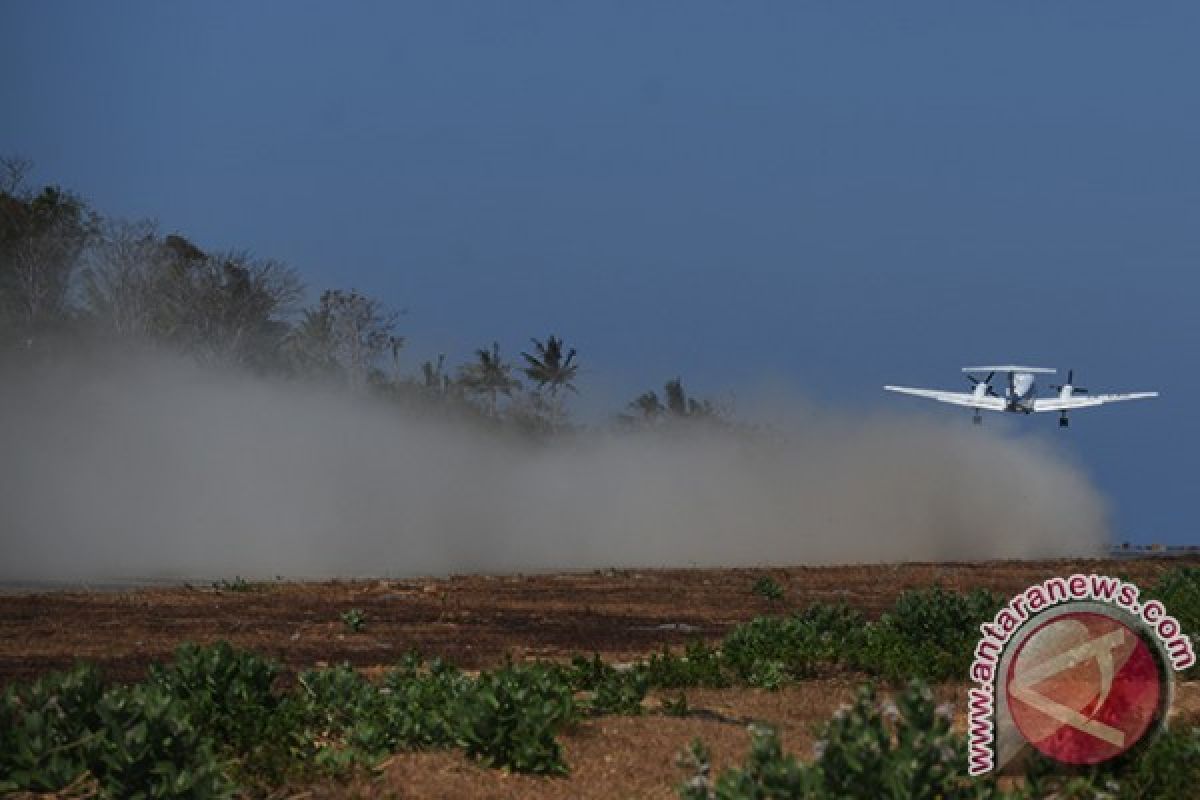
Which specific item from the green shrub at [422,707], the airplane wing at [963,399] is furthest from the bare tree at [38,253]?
the green shrub at [422,707]

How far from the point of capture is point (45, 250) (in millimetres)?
86625

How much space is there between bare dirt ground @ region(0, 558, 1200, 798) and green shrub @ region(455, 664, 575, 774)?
0.51 feet

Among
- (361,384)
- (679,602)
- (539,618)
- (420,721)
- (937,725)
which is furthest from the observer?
(361,384)

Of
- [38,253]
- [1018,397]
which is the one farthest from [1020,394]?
[38,253]

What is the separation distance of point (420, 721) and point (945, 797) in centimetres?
495

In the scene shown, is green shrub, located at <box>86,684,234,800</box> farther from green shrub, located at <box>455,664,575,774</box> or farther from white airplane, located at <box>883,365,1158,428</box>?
white airplane, located at <box>883,365,1158,428</box>

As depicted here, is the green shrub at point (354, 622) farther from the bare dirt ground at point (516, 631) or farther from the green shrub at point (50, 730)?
the green shrub at point (50, 730)

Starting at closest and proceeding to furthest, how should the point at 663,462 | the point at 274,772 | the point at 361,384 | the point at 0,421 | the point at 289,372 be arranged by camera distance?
1. the point at 274,772
2. the point at 0,421
3. the point at 663,462
4. the point at 289,372
5. the point at 361,384

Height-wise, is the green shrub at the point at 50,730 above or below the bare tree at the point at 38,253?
below

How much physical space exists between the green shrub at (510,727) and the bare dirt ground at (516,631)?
154mm

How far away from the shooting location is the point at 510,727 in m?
13.5

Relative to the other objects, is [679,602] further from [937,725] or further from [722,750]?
[937,725]

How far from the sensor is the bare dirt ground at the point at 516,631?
1333 centimetres

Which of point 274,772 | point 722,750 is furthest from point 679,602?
point 274,772
